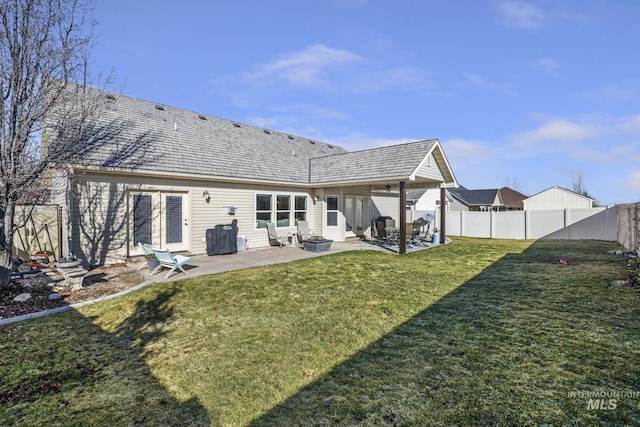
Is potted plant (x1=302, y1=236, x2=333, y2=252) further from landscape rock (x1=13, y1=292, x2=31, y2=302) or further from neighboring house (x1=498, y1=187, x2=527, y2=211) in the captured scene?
neighboring house (x1=498, y1=187, x2=527, y2=211)

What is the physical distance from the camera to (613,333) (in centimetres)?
412

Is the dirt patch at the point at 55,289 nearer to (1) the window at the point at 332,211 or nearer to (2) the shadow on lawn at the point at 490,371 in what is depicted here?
(2) the shadow on lawn at the point at 490,371

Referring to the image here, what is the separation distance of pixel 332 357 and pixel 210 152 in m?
9.91

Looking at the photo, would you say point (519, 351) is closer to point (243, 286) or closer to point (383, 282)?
point (383, 282)

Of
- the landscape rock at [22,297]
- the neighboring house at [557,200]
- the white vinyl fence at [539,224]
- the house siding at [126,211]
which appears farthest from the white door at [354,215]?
the neighboring house at [557,200]

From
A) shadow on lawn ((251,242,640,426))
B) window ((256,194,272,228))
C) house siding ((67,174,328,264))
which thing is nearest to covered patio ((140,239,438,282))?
house siding ((67,174,328,264))

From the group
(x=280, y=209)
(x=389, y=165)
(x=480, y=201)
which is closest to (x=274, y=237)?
(x=280, y=209)

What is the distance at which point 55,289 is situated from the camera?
21.4 feet

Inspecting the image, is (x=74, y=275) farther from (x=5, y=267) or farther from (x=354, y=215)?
(x=354, y=215)

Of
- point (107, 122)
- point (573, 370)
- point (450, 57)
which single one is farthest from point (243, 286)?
point (450, 57)

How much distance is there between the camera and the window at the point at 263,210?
12.4 meters

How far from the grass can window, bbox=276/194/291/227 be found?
6.49m

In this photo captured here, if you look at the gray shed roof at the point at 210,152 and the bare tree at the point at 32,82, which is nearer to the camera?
the bare tree at the point at 32,82

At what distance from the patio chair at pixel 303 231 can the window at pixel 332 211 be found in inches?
52.6
